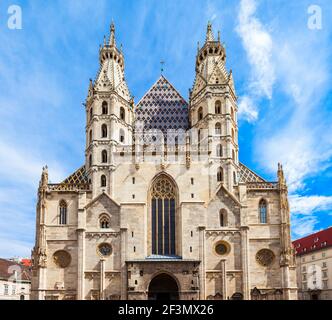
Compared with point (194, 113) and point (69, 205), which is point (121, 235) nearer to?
point (69, 205)

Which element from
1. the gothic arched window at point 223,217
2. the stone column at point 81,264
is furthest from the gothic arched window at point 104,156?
the gothic arched window at point 223,217

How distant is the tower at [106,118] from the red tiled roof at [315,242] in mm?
34814

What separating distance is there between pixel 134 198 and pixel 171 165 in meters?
4.84

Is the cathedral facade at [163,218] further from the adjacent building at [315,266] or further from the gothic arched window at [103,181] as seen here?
the adjacent building at [315,266]

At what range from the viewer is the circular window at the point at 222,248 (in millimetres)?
39250

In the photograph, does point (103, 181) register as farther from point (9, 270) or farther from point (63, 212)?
point (9, 270)

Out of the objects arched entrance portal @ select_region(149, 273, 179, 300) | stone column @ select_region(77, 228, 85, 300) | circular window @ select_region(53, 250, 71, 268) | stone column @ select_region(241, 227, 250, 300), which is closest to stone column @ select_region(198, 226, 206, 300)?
arched entrance portal @ select_region(149, 273, 179, 300)

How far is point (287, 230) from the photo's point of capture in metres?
39.6

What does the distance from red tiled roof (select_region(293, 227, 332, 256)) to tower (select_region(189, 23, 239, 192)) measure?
2685 cm

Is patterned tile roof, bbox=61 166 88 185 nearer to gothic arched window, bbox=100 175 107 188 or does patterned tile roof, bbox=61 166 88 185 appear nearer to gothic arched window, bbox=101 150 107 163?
gothic arched window, bbox=100 175 107 188

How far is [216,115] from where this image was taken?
1721 inches
